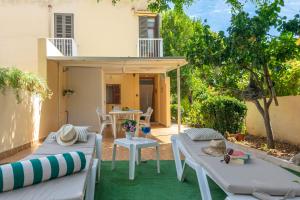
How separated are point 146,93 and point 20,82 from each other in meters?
10.1

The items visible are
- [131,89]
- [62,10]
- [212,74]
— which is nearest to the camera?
[212,74]

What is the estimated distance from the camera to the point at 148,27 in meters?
14.8

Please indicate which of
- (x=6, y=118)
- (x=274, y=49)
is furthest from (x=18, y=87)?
(x=274, y=49)

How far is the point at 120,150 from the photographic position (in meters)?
7.65

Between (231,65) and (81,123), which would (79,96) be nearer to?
(81,123)

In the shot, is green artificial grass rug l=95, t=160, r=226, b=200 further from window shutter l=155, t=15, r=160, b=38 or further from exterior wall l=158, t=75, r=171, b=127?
window shutter l=155, t=15, r=160, b=38

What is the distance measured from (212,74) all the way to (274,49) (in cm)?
236

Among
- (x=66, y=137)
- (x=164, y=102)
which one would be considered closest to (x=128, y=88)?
(x=164, y=102)

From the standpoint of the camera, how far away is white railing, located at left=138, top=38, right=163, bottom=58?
1406cm

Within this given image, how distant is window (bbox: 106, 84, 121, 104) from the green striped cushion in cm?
1324

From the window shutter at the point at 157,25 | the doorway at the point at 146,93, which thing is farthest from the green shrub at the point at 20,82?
the doorway at the point at 146,93

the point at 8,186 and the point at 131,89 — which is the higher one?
the point at 131,89

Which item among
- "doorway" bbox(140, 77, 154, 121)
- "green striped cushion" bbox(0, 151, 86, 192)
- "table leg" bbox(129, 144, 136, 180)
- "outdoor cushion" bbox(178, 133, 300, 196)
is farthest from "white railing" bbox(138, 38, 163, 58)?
"green striped cushion" bbox(0, 151, 86, 192)

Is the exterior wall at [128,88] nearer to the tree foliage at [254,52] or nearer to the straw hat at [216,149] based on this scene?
the tree foliage at [254,52]
